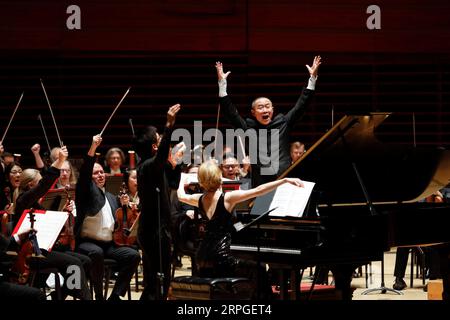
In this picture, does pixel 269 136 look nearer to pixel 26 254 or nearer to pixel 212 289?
pixel 212 289

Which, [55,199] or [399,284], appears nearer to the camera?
[55,199]

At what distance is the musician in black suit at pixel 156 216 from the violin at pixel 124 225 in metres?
0.74

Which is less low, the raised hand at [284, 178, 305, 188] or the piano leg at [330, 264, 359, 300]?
the raised hand at [284, 178, 305, 188]

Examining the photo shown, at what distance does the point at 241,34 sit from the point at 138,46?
120cm

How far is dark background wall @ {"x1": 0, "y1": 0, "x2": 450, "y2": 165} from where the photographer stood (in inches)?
357

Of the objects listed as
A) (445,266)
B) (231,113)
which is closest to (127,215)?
(231,113)

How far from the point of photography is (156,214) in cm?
455

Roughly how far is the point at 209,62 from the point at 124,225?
14.3 feet

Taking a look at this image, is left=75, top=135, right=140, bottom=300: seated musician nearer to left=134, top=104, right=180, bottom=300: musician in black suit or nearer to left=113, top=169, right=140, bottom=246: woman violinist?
left=113, top=169, right=140, bottom=246: woman violinist

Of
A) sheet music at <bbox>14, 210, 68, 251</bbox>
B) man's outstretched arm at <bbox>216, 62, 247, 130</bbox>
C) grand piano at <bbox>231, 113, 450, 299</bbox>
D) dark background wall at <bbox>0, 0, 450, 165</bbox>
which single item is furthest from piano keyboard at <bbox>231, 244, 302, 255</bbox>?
dark background wall at <bbox>0, 0, 450, 165</bbox>

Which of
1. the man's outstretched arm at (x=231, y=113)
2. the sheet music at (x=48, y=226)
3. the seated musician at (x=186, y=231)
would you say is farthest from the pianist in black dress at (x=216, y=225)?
the man's outstretched arm at (x=231, y=113)

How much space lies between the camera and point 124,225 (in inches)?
215

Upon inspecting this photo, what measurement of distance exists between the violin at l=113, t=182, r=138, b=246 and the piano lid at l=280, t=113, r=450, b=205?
144 cm

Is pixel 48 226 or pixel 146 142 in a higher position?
pixel 146 142
